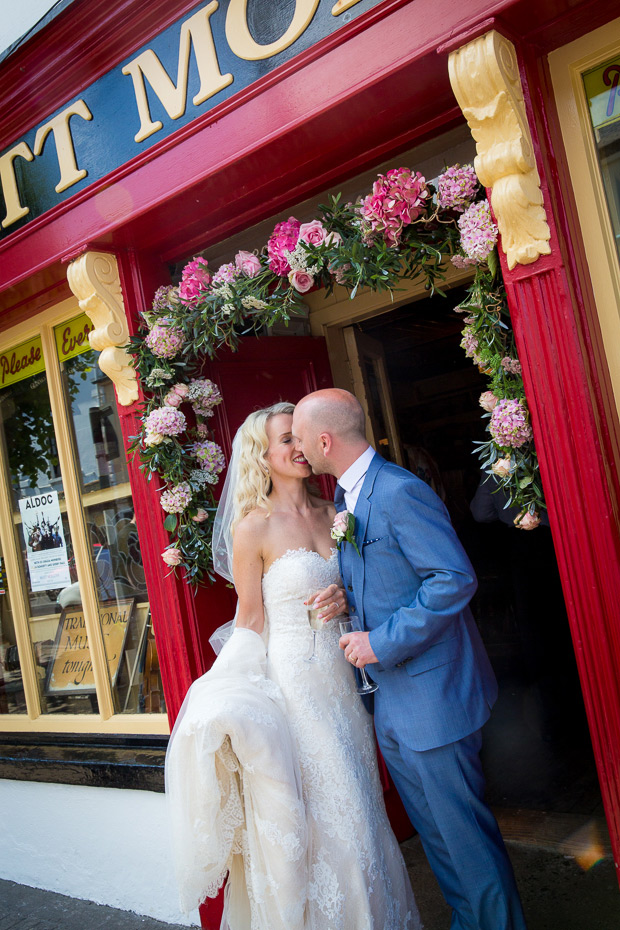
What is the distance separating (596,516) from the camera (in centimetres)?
225

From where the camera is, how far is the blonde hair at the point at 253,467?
10.4ft

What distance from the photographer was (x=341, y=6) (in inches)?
102

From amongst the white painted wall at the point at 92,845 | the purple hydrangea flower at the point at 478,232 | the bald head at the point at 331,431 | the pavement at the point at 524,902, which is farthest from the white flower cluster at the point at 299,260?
the pavement at the point at 524,902

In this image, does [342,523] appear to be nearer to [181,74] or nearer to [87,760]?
[181,74]

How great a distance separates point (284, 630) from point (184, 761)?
2.06ft

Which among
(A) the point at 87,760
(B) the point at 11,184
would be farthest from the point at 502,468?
(B) the point at 11,184

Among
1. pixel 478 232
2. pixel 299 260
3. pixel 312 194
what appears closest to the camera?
pixel 478 232

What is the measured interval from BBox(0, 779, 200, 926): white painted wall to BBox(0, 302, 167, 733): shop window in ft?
1.24

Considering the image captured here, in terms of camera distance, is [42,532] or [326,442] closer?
[326,442]

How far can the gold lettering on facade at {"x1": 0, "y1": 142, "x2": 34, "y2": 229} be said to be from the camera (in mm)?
3863

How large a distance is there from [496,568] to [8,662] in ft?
16.2

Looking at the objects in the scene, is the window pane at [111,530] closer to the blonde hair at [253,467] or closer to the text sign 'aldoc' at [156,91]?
the text sign 'aldoc' at [156,91]

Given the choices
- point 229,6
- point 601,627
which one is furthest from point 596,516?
point 229,6

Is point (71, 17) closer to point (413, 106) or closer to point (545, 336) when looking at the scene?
point (413, 106)
